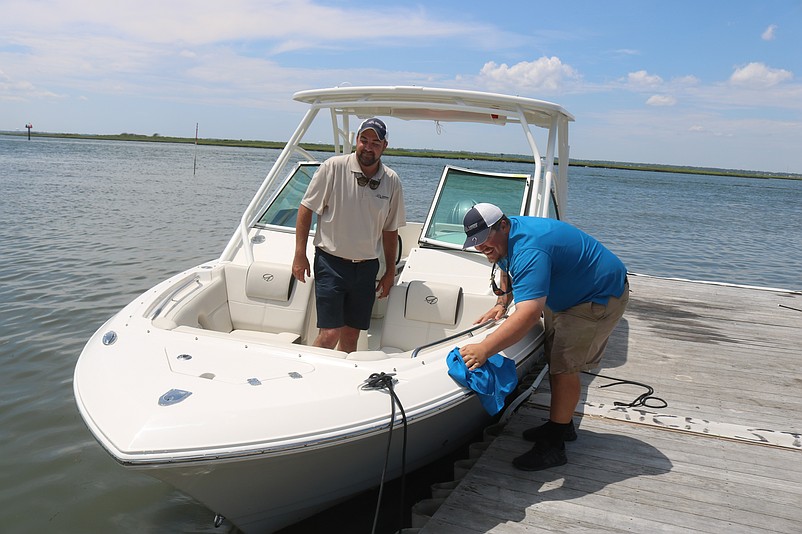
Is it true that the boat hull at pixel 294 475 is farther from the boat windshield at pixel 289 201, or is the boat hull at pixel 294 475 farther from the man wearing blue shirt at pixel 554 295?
the boat windshield at pixel 289 201

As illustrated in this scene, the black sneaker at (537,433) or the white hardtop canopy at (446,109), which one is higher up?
the white hardtop canopy at (446,109)

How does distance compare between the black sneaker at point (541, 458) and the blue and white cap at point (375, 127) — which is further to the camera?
the blue and white cap at point (375, 127)

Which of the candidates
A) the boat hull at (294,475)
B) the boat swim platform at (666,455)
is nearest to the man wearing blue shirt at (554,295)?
the boat swim platform at (666,455)

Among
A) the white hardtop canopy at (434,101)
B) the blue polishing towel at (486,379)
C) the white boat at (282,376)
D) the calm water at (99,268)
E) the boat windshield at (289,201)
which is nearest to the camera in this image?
the white boat at (282,376)

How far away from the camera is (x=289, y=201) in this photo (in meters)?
5.45

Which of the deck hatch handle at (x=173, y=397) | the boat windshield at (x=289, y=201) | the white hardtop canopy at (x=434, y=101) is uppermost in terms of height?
the white hardtop canopy at (x=434, y=101)

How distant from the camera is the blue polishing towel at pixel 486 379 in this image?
10.0 feet

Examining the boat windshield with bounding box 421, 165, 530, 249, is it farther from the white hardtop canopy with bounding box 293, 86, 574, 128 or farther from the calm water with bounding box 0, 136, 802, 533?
the calm water with bounding box 0, 136, 802, 533

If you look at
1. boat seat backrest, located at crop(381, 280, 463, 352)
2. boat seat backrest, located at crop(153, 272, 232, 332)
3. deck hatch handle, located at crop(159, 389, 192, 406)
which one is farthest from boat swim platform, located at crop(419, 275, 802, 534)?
boat seat backrest, located at crop(153, 272, 232, 332)

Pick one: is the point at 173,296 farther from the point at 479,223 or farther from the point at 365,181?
the point at 479,223

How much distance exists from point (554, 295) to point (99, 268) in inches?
319

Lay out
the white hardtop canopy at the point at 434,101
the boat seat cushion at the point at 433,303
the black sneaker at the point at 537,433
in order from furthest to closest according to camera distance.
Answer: the white hardtop canopy at the point at 434,101
the boat seat cushion at the point at 433,303
the black sneaker at the point at 537,433

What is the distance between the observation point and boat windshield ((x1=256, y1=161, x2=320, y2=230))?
531 cm

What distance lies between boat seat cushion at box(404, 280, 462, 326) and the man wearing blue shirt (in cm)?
74
